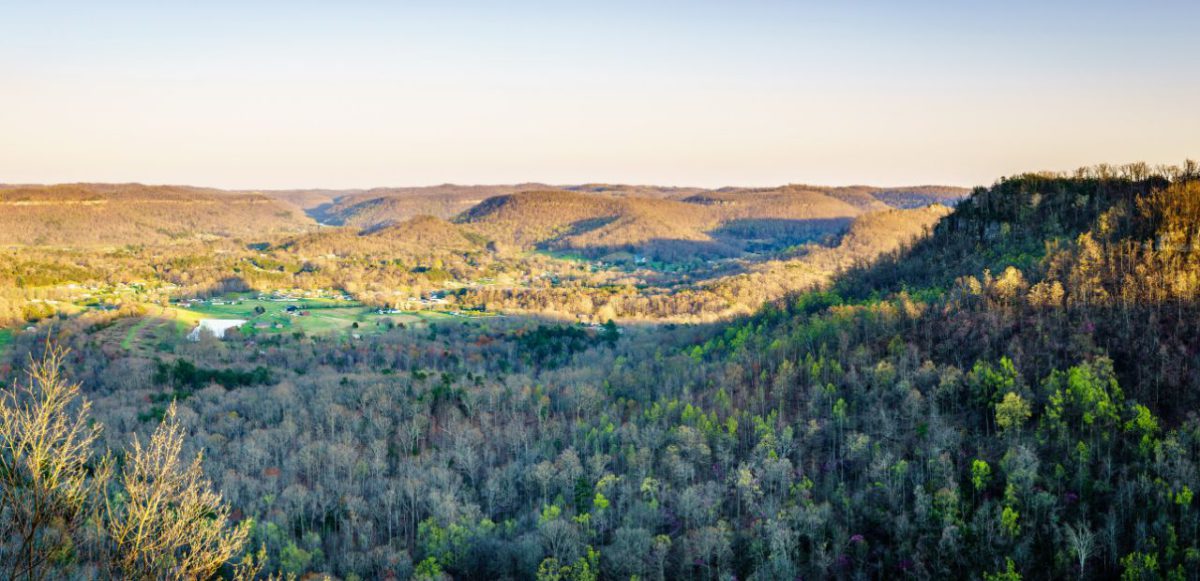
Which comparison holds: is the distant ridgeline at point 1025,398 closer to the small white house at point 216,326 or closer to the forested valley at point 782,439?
the forested valley at point 782,439

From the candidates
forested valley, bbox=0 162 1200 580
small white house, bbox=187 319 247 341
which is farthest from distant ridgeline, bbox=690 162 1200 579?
small white house, bbox=187 319 247 341

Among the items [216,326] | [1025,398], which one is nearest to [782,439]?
[1025,398]

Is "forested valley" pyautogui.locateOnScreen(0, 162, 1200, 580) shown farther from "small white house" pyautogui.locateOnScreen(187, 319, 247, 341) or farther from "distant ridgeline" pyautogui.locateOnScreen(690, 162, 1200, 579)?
"small white house" pyautogui.locateOnScreen(187, 319, 247, 341)

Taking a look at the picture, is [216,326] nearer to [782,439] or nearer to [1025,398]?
[782,439]

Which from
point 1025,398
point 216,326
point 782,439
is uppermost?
point 1025,398

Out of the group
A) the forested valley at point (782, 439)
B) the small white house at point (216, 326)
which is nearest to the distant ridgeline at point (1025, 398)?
the forested valley at point (782, 439)

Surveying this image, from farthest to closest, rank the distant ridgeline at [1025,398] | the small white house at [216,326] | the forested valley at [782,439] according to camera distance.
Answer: the small white house at [216,326] < the forested valley at [782,439] < the distant ridgeline at [1025,398]

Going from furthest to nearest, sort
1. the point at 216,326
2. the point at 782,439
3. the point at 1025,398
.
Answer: the point at 216,326
the point at 782,439
the point at 1025,398

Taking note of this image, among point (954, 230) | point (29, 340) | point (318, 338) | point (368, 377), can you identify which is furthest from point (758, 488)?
point (29, 340)

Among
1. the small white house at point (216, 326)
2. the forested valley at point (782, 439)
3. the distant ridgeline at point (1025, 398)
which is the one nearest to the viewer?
the distant ridgeline at point (1025, 398)
